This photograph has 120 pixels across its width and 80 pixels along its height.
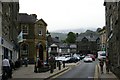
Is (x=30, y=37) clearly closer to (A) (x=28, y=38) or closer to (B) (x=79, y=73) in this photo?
(A) (x=28, y=38)

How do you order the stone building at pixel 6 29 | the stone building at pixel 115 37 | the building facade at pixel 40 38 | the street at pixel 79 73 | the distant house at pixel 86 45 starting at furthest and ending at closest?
1. the distant house at pixel 86 45
2. the building facade at pixel 40 38
3. the stone building at pixel 6 29
4. the street at pixel 79 73
5. the stone building at pixel 115 37

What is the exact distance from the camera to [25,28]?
72.1 meters

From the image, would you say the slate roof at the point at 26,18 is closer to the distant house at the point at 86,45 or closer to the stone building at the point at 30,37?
the stone building at the point at 30,37

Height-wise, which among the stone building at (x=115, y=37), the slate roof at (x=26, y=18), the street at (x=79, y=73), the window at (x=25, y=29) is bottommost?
the street at (x=79, y=73)

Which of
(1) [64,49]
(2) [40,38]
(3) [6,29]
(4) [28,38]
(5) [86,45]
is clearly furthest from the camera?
(1) [64,49]

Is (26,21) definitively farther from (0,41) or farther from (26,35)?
(0,41)

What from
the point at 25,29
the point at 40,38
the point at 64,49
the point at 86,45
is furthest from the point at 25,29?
the point at 86,45

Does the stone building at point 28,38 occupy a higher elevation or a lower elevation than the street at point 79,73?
higher

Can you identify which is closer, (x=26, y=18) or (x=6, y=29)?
(x=6, y=29)

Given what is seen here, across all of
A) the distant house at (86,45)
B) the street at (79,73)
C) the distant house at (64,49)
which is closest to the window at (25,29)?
the street at (79,73)

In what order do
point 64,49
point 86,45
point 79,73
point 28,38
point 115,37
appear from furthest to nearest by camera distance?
point 64,49, point 86,45, point 28,38, point 79,73, point 115,37

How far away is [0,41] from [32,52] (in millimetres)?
41026

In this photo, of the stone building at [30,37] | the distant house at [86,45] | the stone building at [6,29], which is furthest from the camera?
the distant house at [86,45]

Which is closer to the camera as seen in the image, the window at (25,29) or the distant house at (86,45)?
the window at (25,29)
